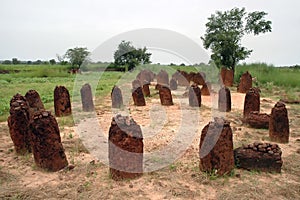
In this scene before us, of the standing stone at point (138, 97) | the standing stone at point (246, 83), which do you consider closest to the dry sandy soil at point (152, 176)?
the standing stone at point (138, 97)

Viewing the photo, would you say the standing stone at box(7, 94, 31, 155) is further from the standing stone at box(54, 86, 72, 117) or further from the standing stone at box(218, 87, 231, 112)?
the standing stone at box(218, 87, 231, 112)

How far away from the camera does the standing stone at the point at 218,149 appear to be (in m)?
4.52

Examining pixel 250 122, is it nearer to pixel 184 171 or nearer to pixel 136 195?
pixel 184 171

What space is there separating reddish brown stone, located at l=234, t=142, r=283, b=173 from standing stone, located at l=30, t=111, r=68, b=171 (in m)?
2.89

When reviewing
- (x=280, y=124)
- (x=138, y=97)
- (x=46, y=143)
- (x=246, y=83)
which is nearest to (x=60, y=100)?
(x=138, y=97)

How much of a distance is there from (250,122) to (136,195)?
187 inches

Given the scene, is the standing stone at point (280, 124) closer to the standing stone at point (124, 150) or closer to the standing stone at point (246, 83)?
the standing stone at point (124, 150)

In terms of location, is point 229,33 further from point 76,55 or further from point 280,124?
point 76,55

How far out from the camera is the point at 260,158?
4.76 meters

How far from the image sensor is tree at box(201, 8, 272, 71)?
21072mm

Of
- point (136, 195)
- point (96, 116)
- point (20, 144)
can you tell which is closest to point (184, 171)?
point (136, 195)

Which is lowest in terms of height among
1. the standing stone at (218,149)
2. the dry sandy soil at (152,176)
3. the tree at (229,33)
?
the dry sandy soil at (152,176)

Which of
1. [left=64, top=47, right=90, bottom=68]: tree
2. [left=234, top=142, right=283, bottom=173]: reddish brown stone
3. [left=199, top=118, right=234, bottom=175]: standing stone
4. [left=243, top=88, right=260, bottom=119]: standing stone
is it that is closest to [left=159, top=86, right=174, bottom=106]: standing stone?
[left=243, top=88, right=260, bottom=119]: standing stone

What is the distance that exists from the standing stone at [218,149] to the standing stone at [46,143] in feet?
7.60
